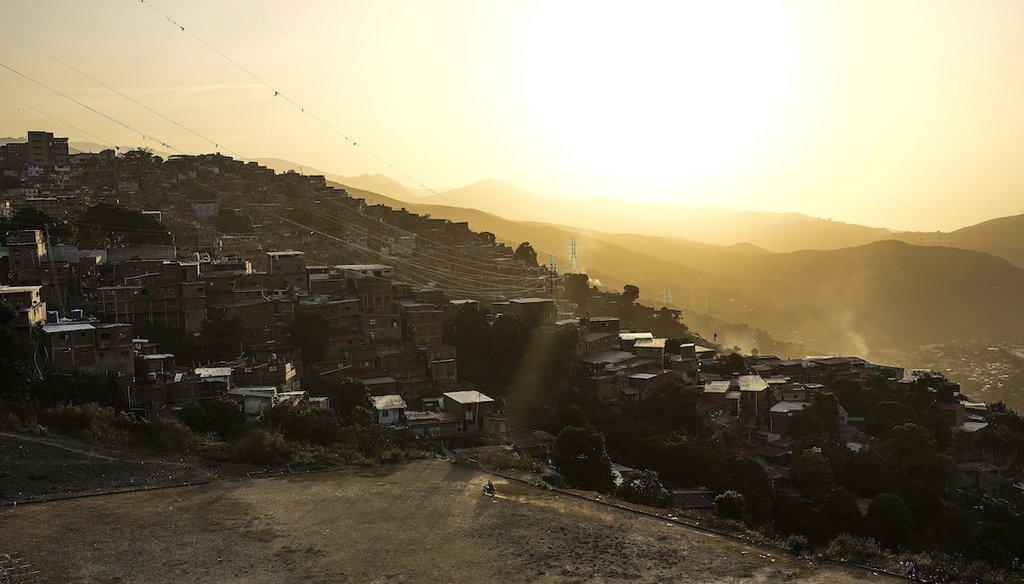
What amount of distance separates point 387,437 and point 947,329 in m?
96.2

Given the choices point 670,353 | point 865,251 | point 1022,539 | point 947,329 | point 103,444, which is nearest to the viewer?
point 103,444

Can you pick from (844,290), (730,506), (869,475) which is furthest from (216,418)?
(844,290)

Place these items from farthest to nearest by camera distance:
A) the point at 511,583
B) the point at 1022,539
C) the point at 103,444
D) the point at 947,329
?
the point at 947,329 < the point at 1022,539 < the point at 103,444 < the point at 511,583

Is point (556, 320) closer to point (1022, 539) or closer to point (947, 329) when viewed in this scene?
point (1022, 539)

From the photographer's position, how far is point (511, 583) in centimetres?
1068

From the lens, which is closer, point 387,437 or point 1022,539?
point 387,437

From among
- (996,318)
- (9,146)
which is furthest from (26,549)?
(996,318)

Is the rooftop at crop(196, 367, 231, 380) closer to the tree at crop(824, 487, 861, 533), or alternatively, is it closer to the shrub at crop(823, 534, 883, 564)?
the shrub at crop(823, 534, 883, 564)

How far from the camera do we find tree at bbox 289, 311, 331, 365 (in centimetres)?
2914

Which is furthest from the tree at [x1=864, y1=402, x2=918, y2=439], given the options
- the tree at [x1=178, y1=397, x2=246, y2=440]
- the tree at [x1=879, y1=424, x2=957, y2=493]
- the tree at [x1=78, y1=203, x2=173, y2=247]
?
the tree at [x1=78, y1=203, x2=173, y2=247]

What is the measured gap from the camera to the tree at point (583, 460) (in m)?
20.7

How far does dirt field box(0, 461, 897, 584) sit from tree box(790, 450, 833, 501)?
14.1 meters

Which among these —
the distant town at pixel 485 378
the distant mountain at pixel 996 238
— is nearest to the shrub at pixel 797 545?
the distant town at pixel 485 378

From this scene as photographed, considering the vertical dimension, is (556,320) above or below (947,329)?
above
